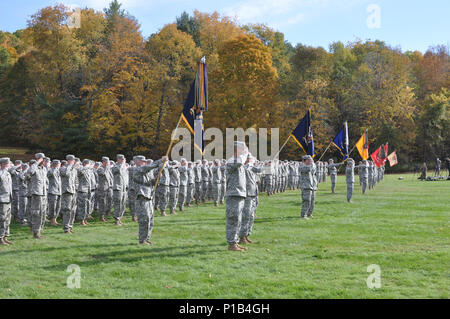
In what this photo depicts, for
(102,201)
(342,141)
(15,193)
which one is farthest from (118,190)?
(342,141)

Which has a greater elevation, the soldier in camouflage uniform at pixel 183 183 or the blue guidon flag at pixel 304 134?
the blue guidon flag at pixel 304 134

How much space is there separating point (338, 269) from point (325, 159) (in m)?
48.5

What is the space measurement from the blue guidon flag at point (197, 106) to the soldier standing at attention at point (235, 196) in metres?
2.67

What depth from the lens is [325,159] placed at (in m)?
56.4

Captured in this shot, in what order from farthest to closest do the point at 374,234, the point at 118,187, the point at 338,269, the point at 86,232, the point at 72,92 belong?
the point at 72,92 → the point at 118,187 → the point at 86,232 → the point at 374,234 → the point at 338,269

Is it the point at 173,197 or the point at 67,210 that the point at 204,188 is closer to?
the point at 173,197

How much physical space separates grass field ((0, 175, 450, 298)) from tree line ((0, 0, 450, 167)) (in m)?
30.9

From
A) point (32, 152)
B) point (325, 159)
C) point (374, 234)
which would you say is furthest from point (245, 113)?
point (374, 234)

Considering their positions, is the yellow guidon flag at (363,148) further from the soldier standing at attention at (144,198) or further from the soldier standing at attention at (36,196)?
the soldier standing at attention at (36,196)

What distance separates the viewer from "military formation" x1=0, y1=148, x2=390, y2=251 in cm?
1122

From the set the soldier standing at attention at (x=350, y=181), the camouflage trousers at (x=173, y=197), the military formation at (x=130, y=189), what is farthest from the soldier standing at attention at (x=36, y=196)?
the soldier standing at attention at (x=350, y=181)

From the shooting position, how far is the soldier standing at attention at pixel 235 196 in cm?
1082
